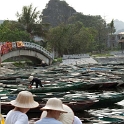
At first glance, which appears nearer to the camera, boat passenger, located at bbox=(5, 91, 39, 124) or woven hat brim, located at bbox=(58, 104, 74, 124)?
woven hat brim, located at bbox=(58, 104, 74, 124)

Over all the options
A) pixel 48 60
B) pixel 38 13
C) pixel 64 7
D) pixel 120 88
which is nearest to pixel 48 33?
pixel 38 13

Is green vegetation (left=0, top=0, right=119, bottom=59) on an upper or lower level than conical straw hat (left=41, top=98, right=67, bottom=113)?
upper

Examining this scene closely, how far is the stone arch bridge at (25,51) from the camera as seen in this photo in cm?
4119

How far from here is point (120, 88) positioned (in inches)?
1029

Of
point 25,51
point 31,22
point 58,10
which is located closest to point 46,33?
point 31,22

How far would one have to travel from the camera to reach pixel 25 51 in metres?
45.0

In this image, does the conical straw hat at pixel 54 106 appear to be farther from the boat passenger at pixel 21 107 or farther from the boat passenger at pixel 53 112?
the boat passenger at pixel 21 107

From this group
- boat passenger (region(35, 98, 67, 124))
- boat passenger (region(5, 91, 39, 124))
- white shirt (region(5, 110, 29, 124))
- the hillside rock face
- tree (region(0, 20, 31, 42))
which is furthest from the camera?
the hillside rock face

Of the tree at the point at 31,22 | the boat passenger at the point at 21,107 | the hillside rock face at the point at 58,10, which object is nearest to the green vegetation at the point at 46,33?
the tree at the point at 31,22

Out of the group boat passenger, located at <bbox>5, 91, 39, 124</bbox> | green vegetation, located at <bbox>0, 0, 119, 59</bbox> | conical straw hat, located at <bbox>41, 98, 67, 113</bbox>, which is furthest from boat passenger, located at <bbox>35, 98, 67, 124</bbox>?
green vegetation, located at <bbox>0, 0, 119, 59</bbox>

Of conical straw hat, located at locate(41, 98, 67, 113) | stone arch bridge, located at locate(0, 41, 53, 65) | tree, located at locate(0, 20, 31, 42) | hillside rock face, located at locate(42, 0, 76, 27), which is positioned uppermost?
hillside rock face, located at locate(42, 0, 76, 27)

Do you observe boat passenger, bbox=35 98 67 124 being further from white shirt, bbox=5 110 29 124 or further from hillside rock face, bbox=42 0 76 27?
hillside rock face, bbox=42 0 76 27

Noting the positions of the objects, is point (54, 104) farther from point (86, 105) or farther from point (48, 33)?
point (48, 33)

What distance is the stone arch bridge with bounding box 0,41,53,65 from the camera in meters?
41.2
